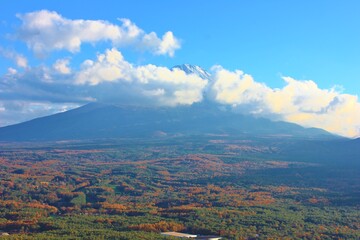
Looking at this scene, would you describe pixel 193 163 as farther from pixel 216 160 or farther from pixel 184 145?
pixel 184 145

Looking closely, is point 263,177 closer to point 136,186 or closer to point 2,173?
point 136,186

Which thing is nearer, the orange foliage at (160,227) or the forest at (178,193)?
the orange foliage at (160,227)

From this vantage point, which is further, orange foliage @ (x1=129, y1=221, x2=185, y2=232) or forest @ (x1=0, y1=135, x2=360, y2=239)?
forest @ (x1=0, y1=135, x2=360, y2=239)

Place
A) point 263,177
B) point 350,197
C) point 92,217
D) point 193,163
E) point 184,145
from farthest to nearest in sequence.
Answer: point 184,145 < point 193,163 < point 263,177 < point 350,197 < point 92,217

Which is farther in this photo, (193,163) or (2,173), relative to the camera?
(193,163)

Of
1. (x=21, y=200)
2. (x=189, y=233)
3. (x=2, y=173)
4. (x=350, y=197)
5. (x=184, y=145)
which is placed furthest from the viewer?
(x=184, y=145)

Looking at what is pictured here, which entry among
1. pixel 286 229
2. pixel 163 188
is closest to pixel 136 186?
pixel 163 188

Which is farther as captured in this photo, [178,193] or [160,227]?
[178,193]
